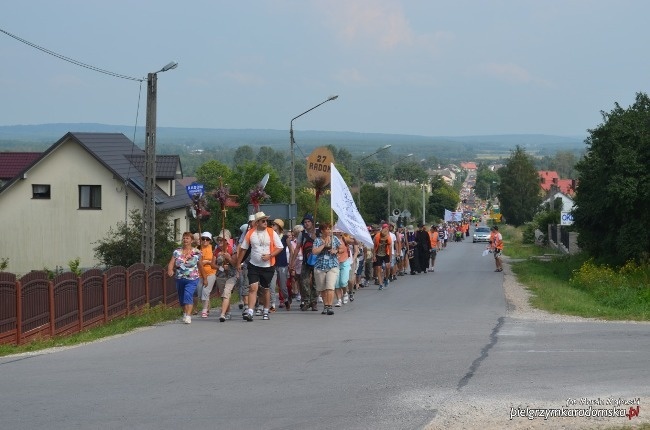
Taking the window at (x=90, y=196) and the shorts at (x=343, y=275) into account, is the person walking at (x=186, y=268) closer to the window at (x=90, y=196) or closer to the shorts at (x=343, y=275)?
the shorts at (x=343, y=275)

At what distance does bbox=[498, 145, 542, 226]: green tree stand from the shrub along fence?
326 feet

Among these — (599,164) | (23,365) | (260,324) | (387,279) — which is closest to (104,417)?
(23,365)

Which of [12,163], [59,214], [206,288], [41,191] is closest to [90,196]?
[59,214]

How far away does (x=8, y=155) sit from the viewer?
56.6m

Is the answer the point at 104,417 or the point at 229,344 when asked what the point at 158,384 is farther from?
the point at 229,344

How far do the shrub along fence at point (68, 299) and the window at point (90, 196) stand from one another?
29.1 metres

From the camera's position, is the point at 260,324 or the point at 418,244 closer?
the point at 260,324

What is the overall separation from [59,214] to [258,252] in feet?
117

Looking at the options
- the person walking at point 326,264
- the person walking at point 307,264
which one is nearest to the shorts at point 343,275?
the person walking at point 307,264

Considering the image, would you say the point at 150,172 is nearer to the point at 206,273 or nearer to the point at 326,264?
the point at 206,273

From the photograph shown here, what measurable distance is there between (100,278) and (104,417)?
399 inches

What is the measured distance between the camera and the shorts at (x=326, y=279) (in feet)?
60.4

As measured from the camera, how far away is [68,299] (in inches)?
682

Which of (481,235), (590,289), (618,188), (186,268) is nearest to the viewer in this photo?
(186,268)
